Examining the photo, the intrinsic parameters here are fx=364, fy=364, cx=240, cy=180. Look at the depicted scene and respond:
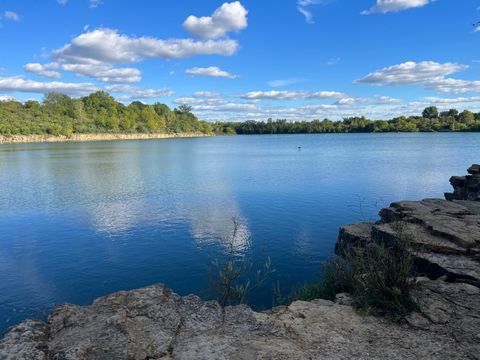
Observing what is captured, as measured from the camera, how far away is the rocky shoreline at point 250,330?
527cm

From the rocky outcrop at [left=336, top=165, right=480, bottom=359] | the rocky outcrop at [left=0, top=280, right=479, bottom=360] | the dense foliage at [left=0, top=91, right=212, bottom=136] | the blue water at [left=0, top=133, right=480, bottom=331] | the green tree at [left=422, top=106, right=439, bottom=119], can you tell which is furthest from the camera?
the green tree at [left=422, top=106, right=439, bottom=119]

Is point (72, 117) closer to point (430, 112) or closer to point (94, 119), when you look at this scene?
point (94, 119)

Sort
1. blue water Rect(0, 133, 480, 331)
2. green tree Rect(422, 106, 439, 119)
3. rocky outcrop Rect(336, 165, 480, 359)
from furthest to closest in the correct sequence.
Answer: green tree Rect(422, 106, 439, 119) → blue water Rect(0, 133, 480, 331) → rocky outcrop Rect(336, 165, 480, 359)

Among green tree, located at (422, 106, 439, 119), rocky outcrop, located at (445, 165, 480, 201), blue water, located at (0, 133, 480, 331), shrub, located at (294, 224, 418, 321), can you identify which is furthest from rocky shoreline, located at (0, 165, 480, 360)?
green tree, located at (422, 106, 439, 119)

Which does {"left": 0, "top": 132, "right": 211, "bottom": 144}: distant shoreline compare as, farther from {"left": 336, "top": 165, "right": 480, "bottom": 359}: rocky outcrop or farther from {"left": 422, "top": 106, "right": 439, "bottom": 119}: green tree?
{"left": 422, "top": 106, "right": 439, "bottom": 119}: green tree

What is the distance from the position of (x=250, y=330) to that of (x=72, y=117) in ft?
574

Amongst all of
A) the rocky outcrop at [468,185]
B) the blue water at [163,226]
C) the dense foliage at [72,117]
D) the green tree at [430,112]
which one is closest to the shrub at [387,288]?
the blue water at [163,226]

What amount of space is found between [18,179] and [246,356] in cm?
3843

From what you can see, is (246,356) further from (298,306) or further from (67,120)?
(67,120)

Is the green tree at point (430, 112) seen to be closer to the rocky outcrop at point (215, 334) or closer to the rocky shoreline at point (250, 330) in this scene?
the rocky shoreline at point (250, 330)

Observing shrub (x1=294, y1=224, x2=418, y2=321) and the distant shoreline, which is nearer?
shrub (x1=294, y1=224, x2=418, y2=321)

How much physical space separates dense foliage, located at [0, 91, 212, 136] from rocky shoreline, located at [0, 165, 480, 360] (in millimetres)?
134492

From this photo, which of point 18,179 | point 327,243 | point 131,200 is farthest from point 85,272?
point 18,179

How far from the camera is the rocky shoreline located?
5.27 meters
